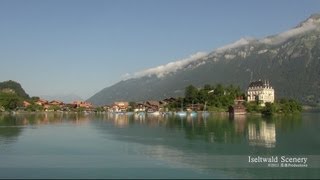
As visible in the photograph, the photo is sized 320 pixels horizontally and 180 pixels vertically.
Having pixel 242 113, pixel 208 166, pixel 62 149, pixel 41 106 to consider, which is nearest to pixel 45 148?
pixel 62 149

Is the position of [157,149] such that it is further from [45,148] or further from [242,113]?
[242,113]

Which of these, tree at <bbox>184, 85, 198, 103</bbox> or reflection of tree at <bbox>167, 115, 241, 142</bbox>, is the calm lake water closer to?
reflection of tree at <bbox>167, 115, 241, 142</bbox>

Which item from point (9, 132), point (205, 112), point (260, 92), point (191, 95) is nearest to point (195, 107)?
→ point (191, 95)

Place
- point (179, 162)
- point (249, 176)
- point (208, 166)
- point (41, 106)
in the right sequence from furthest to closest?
point (41, 106) < point (179, 162) < point (208, 166) < point (249, 176)

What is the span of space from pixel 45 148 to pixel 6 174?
501 inches

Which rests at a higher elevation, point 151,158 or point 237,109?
point 237,109

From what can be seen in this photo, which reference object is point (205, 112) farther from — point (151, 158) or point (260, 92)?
point (151, 158)

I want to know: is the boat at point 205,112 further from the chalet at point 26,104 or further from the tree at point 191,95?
the chalet at point 26,104

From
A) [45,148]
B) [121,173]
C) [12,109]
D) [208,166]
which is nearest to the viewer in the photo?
[121,173]

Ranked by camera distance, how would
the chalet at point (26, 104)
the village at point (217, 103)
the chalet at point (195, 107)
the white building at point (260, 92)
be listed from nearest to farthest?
the village at point (217, 103) → the chalet at point (195, 107) → the white building at point (260, 92) → the chalet at point (26, 104)

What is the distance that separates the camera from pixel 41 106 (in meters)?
175

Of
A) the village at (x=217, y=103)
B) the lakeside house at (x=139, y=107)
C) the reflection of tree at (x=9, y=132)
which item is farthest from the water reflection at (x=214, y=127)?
the lakeside house at (x=139, y=107)

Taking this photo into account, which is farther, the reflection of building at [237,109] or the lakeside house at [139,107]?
the lakeside house at [139,107]

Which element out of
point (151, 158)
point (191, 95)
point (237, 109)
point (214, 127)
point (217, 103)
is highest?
point (191, 95)
